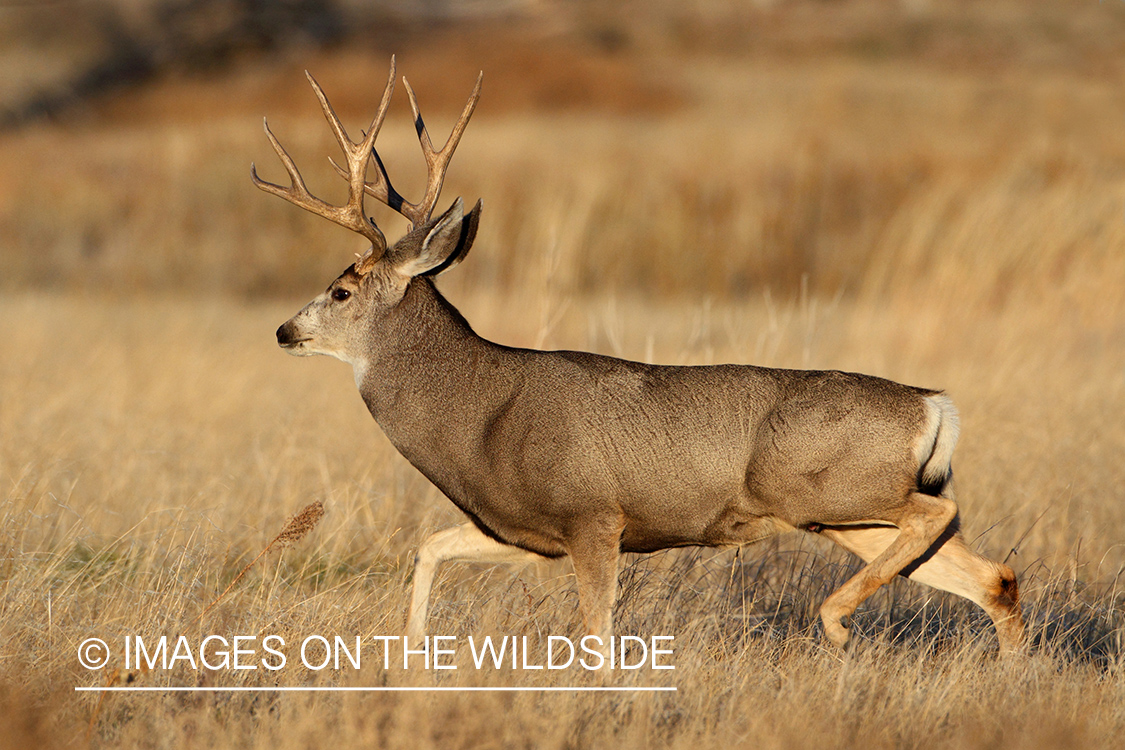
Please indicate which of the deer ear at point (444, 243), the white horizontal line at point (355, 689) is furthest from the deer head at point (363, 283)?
the white horizontal line at point (355, 689)


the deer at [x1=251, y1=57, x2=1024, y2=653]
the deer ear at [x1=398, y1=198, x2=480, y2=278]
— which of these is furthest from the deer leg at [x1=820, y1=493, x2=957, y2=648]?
the deer ear at [x1=398, y1=198, x2=480, y2=278]

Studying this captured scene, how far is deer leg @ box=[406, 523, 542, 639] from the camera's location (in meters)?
4.44

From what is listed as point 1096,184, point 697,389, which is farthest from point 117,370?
point 1096,184

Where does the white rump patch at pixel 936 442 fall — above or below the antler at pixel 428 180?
below

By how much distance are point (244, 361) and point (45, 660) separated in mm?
6113

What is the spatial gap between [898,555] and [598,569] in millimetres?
1006

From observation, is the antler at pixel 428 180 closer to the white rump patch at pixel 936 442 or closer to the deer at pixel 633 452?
the deer at pixel 633 452

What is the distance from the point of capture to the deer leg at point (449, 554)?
175 inches

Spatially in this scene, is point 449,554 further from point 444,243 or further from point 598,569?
point 444,243

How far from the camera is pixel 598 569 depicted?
4.13 meters

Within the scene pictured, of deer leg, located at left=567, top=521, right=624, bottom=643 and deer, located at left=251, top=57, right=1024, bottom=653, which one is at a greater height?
deer, located at left=251, top=57, right=1024, bottom=653

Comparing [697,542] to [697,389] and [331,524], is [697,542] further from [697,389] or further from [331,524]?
[331,524]

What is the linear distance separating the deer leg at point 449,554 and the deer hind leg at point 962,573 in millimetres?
1151

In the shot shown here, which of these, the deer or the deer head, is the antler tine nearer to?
the deer head
